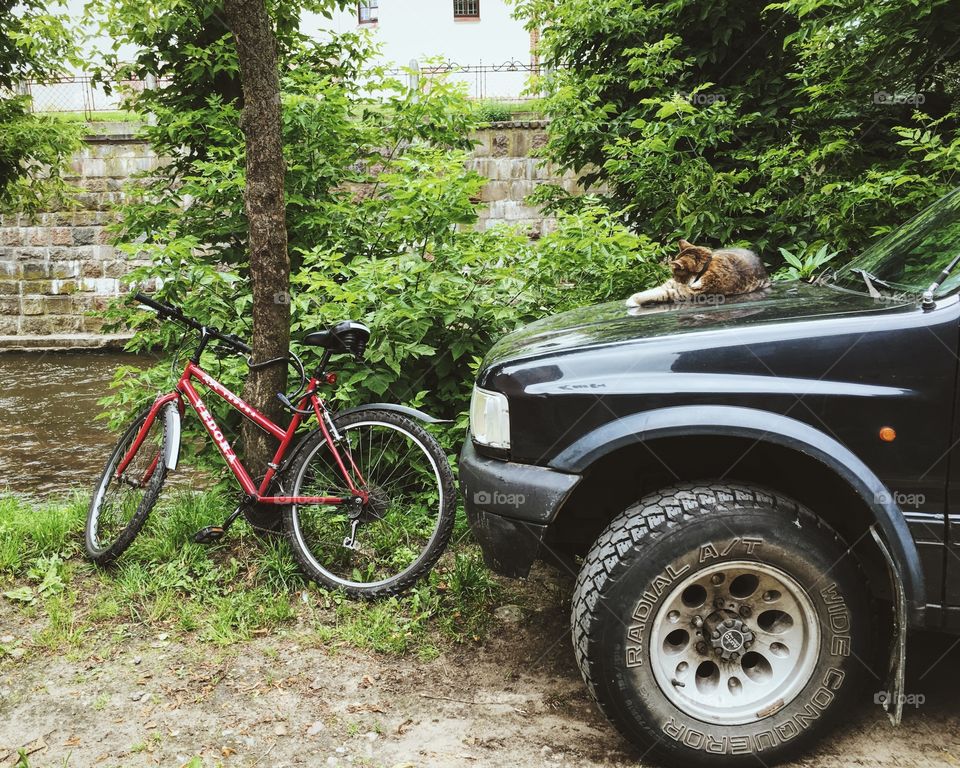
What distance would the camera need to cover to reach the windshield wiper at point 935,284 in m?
2.49

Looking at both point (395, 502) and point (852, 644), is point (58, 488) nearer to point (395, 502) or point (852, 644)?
point (395, 502)

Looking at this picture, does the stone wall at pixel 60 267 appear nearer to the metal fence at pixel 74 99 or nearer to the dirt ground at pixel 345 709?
the metal fence at pixel 74 99

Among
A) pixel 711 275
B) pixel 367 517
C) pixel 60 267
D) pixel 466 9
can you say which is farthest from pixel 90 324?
pixel 711 275

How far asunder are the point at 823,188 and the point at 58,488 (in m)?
6.50

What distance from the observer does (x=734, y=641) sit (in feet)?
8.57

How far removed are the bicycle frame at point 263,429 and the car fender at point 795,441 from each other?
5.25ft

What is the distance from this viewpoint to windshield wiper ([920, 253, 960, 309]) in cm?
249

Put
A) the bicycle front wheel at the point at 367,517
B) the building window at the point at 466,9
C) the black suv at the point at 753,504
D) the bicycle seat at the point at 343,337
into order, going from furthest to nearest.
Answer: the building window at the point at 466,9 → the bicycle seat at the point at 343,337 → the bicycle front wheel at the point at 367,517 → the black suv at the point at 753,504

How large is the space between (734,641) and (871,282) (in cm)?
145

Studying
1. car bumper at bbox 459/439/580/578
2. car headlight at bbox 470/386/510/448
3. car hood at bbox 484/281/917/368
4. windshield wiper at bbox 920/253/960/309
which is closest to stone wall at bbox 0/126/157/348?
car hood at bbox 484/281/917/368

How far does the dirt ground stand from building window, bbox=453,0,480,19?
2369cm

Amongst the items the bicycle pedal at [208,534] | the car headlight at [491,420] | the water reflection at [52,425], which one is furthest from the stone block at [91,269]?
the car headlight at [491,420]

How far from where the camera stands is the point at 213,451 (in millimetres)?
4902

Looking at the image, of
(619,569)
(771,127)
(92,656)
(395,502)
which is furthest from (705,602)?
(771,127)
